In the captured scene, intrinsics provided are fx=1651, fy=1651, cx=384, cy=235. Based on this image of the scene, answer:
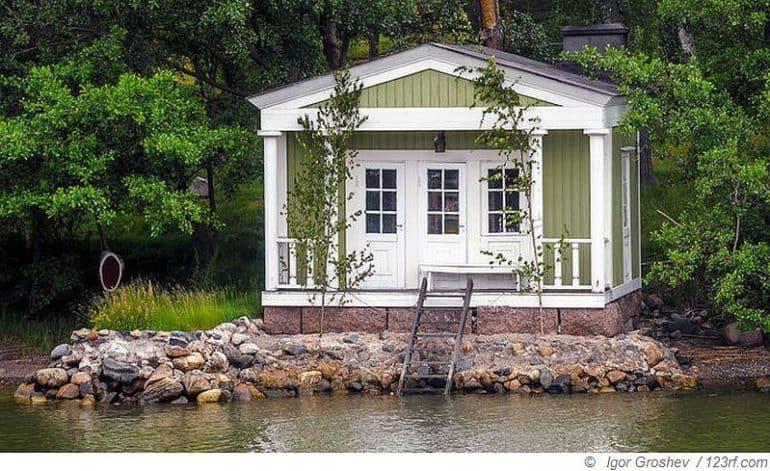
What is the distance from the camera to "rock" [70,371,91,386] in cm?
2046

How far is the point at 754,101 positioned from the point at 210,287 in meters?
8.40

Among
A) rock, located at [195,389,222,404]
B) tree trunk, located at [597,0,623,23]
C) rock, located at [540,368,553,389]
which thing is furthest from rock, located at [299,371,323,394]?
tree trunk, located at [597,0,623,23]

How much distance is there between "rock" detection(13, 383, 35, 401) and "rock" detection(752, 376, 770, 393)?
9.02m

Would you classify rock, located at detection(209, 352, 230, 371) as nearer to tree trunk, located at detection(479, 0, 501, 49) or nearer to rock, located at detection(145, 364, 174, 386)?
rock, located at detection(145, 364, 174, 386)

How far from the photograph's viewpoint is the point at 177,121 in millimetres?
23453

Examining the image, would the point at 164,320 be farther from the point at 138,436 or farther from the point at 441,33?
the point at 441,33

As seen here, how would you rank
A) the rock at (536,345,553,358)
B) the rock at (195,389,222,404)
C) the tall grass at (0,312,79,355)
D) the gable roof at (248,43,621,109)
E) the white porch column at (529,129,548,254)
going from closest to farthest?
the rock at (195,389,222,404), the rock at (536,345,553,358), the gable roof at (248,43,621,109), the white porch column at (529,129,548,254), the tall grass at (0,312,79,355)

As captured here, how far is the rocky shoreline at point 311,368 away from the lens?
66.7 feet

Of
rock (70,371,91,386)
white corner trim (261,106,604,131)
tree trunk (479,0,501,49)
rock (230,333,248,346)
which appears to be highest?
tree trunk (479,0,501,49)

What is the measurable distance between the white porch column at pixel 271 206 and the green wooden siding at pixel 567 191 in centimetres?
364

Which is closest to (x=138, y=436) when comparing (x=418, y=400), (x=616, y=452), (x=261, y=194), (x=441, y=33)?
(x=418, y=400)

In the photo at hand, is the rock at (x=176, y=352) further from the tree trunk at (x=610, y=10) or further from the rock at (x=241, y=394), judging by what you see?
the tree trunk at (x=610, y=10)

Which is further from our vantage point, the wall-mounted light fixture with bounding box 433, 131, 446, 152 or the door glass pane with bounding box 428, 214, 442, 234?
the door glass pane with bounding box 428, 214, 442, 234

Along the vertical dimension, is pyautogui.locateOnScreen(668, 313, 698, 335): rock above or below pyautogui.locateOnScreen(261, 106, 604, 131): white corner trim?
below
